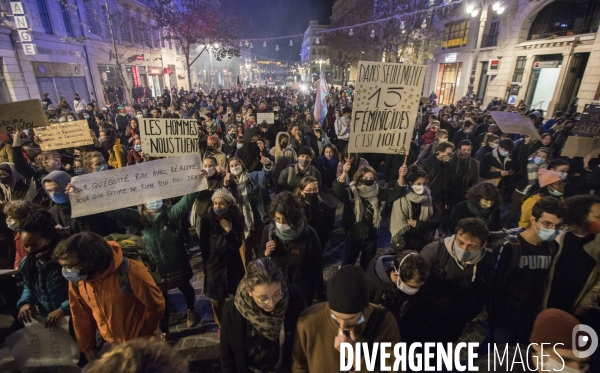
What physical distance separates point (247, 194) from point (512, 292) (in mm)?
3509

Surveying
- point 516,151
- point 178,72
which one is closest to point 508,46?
point 516,151

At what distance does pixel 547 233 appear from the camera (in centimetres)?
293

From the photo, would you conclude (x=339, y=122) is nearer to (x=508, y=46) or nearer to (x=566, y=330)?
(x=566, y=330)

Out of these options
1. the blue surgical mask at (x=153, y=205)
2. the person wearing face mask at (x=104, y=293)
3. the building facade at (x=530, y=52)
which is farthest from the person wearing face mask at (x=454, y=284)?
the building facade at (x=530, y=52)

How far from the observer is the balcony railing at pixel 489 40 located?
24.1 meters

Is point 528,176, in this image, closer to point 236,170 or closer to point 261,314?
point 236,170

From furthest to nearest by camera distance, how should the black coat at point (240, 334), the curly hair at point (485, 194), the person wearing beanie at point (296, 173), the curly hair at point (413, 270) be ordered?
the person wearing beanie at point (296, 173)
the curly hair at point (485, 194)
the curly hair at point (413, 270)
the black coat at point (240, 334)

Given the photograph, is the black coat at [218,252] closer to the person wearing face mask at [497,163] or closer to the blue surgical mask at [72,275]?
Result: the blue surgical mask at [72,275]

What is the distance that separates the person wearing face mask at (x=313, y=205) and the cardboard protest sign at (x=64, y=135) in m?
4.61

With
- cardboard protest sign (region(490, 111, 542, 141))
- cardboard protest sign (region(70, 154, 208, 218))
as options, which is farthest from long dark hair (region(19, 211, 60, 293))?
cardboard protest sign (region(490, 111, 542, 141))

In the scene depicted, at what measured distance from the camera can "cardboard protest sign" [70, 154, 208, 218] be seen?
3213 millimetres

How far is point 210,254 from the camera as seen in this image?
11.8 feet

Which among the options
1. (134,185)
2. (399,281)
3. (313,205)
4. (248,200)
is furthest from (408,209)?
(134,185)

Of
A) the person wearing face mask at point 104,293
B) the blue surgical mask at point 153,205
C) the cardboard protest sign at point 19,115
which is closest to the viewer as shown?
the person wearing face mask at point 104,293
